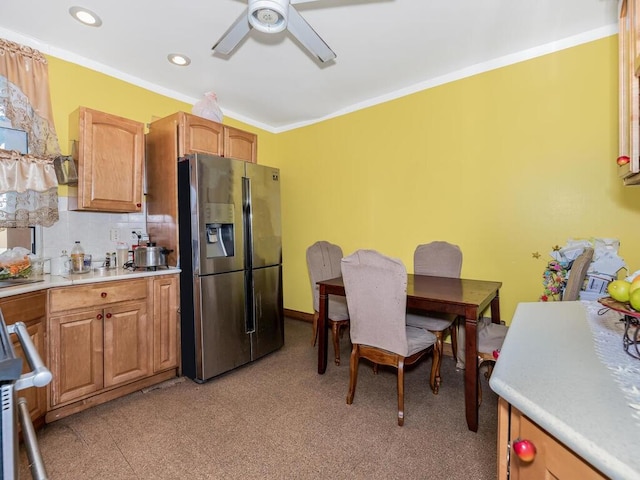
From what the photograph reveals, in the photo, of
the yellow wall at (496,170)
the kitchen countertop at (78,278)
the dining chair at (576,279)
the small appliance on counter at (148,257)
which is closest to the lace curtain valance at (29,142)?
the kitchen countertop at (78,278)

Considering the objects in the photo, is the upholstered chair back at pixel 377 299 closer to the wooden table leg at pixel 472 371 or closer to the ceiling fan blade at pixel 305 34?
the wooden table leg at pixel 472 371

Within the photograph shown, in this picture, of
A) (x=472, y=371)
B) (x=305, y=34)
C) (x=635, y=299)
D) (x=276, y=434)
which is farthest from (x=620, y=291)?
(x=305, y=34)

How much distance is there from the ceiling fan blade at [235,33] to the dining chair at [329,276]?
178 centimetres

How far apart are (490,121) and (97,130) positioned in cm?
330

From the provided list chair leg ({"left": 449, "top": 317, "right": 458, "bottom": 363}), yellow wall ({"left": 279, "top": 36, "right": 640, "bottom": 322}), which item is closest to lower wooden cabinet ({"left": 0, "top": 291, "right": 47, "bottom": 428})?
yellow wall ({"left": 279, "top": 36, "right": 640, "bottom": 322})

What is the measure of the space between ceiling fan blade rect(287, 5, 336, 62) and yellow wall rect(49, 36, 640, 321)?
57.5 inches

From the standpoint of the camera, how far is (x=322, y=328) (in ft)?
8.48

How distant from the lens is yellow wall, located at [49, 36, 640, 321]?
2.40 m

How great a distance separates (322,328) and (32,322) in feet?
6.22

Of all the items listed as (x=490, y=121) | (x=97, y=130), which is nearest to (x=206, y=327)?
(x=97, y=130)

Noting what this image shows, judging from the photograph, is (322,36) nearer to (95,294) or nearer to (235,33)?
(235,33)

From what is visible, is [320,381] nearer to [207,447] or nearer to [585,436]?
[207,447]

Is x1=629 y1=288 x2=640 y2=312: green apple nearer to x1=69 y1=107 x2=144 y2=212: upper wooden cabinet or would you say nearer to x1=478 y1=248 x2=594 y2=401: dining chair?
x1=478 y1=248 x2=594 y2=401: dining chair

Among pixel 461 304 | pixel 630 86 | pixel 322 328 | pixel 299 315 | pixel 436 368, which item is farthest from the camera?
pixel 299 315
